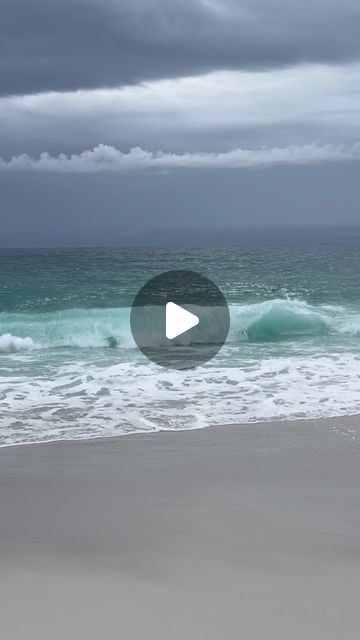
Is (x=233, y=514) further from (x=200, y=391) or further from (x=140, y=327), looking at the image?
(x=140, y=327)

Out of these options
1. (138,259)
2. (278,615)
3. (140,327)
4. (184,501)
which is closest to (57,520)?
(184,501)

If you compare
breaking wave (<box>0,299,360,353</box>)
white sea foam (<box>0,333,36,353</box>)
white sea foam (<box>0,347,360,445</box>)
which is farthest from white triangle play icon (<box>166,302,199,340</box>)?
white sea foam (<box>0,347,360,445</box>)

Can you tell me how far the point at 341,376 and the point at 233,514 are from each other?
262 inches

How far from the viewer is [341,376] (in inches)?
457

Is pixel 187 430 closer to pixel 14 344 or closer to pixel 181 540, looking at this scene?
pixel 181 540

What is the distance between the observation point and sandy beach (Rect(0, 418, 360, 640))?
3766mm

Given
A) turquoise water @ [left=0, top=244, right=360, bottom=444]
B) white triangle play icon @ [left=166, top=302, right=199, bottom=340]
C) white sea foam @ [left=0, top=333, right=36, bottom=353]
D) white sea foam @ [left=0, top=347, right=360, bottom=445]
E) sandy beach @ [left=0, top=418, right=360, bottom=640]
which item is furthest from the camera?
white triangle play icon @ [left=166, top=302, right=199, bottom=340]

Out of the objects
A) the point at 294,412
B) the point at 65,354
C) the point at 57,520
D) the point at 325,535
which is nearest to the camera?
the point at 325,535

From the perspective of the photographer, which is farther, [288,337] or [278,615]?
[288,337]
